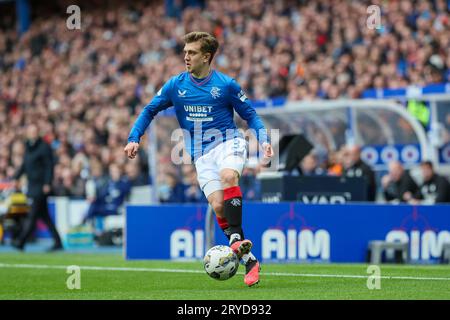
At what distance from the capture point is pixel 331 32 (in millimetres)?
23688

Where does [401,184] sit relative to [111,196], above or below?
above

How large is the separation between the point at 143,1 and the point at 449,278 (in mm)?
24896

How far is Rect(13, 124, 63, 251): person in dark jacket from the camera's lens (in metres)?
19.0

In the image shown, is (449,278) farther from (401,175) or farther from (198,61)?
(401,175)

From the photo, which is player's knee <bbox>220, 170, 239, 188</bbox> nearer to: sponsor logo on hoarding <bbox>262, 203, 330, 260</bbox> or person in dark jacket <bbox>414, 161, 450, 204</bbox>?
sponsor logo on hoarding <bbox>262, 203, 330, 260</bbox>

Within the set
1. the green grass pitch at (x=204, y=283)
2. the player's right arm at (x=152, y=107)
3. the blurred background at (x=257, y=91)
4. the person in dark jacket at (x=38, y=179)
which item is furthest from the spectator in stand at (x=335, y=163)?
the player's right arm at (x=152, y=107)

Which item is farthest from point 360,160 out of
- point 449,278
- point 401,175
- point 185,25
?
point 185,25

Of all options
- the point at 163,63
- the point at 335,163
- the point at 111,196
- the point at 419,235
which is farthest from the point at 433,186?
the point at 163,63

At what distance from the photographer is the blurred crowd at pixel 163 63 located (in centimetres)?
2077

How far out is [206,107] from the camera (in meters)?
9.89

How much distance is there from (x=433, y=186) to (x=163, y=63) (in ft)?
40.8

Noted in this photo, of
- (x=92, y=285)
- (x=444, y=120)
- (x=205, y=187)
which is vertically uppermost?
(x=444, y=120)

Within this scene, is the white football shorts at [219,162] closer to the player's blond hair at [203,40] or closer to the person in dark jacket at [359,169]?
the player's blond hair at [203,40]

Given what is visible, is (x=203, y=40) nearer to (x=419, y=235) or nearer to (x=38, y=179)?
(x=419, y=235)
